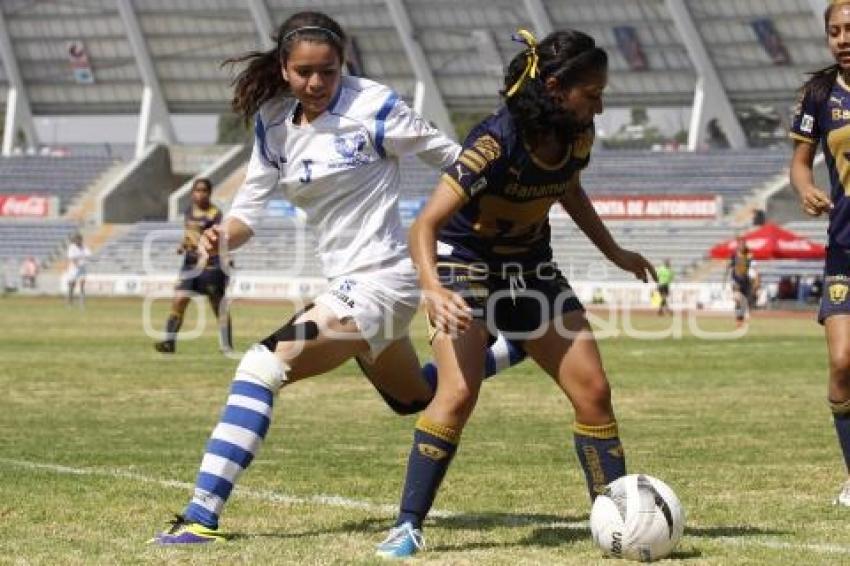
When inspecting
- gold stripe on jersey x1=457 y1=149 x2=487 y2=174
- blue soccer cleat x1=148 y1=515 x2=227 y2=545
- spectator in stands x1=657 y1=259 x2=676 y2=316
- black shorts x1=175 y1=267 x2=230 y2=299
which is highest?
gold stripe on jersey x1=457 y1=149 x2=487 y2=174

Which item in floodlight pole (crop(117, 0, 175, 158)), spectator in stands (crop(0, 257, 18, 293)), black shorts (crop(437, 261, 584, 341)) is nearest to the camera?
black shorts (crop(437, 261, 584, 341))

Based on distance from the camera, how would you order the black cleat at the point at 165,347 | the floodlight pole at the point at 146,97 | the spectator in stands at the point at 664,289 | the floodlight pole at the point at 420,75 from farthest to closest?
the floodlight pole at the point at 146,97, the floodlight pole at the point at 420,75, the spectator in stands at the point at 664,289, the black cleat at the point at 165,347

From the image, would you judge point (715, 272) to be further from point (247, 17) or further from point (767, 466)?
point (767, 466)

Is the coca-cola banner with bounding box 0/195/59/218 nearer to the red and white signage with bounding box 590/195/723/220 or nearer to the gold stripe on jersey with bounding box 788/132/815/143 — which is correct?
the red and white signage with bounding box 590/195/723/220

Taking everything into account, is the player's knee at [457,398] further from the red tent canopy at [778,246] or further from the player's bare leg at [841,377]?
the red tent canopy at [778,246]

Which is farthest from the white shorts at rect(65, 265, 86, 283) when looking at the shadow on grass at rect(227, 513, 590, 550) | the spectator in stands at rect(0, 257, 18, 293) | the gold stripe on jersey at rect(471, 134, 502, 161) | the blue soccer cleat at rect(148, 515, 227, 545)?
the gold stripe on jersey at rect(471, 134, 502, 161)

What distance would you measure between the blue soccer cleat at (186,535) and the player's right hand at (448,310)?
1231 mm

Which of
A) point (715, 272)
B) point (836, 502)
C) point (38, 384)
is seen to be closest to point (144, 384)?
point (38, 384)

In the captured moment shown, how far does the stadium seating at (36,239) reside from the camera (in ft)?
209

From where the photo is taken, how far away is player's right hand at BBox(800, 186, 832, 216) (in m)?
7.61

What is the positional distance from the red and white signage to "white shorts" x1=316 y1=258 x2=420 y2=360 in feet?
156

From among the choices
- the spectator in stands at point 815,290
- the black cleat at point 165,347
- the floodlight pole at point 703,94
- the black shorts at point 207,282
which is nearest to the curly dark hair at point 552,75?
the black shorts at point 207,282

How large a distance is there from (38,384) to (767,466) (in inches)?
330

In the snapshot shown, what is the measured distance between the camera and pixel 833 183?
784 centimetres
